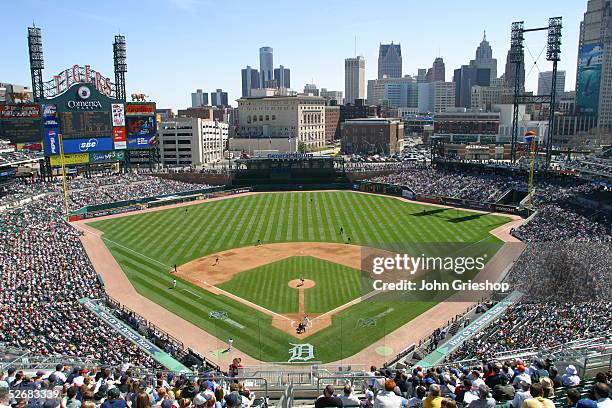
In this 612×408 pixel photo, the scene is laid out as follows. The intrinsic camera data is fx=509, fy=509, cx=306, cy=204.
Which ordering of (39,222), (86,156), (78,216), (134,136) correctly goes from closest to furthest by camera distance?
(39,222) → (78,216) → (86,156) → (134,136)

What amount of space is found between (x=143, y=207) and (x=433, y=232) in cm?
3807

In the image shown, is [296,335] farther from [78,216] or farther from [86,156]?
[86,156]

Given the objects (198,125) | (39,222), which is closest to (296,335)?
(39,222)

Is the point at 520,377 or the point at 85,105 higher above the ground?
the point at 85,105

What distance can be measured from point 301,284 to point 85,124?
5184 centimetres

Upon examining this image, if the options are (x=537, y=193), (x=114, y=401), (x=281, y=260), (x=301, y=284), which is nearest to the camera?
(x=114, y=401)

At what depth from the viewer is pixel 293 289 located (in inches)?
1415

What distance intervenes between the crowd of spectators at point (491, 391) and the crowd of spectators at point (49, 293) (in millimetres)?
16045

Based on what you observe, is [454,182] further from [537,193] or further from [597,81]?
[597,81]

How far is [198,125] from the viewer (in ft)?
Result: 341

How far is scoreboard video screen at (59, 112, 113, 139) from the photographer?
72250 millimetres

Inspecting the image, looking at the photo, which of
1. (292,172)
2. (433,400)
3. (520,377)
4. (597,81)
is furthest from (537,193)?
(597,81)

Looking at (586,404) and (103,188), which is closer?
(586,404)

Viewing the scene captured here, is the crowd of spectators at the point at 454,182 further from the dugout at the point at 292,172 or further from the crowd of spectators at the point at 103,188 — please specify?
the crowd of spectators at the point at 103,188
